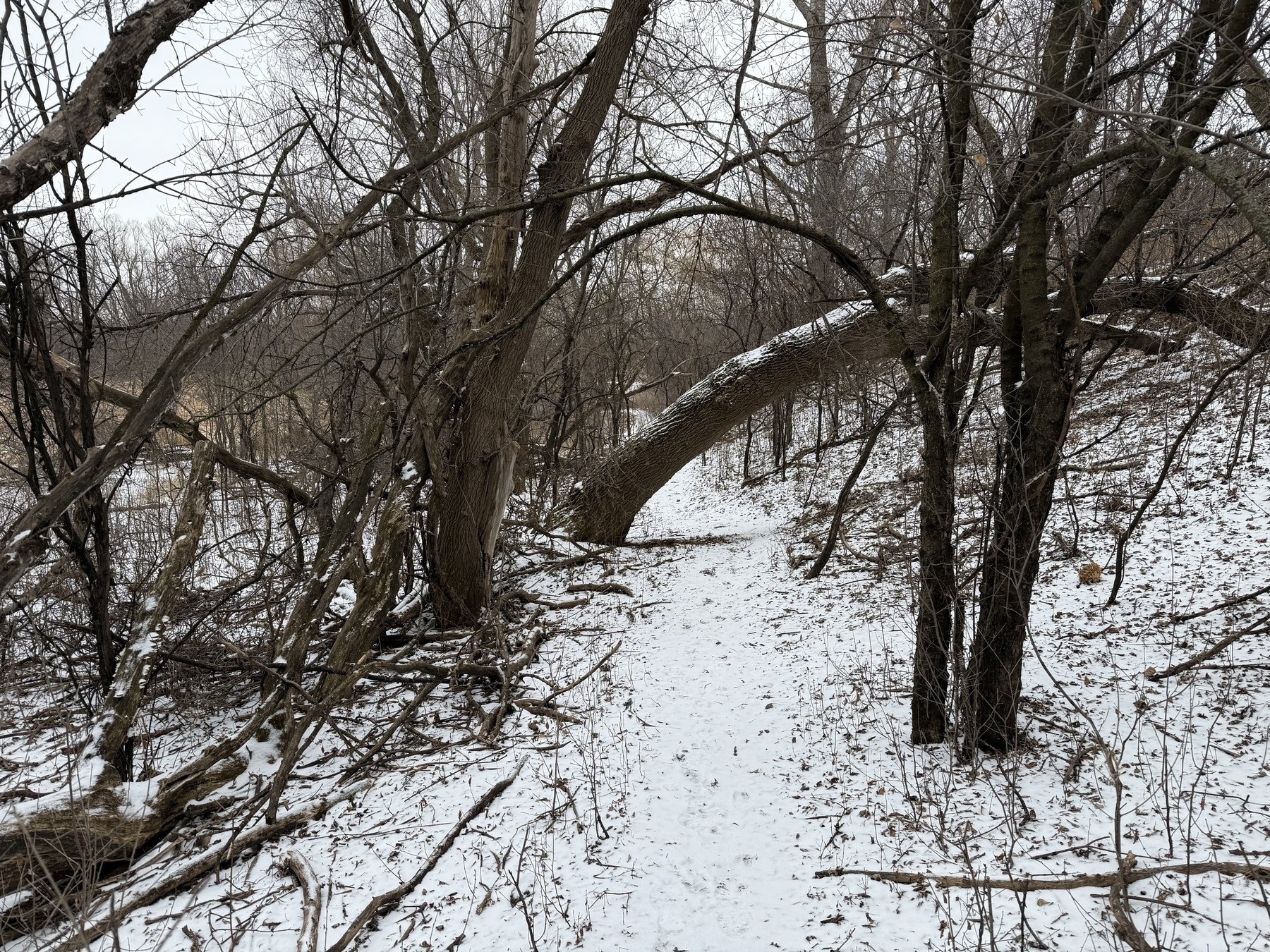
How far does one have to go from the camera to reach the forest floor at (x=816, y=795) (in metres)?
2.76

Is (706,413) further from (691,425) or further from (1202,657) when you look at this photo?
(1202,657)

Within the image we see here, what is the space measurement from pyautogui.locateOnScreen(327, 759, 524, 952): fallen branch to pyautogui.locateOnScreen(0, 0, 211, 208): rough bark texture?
125 inches

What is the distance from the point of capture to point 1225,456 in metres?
6.64

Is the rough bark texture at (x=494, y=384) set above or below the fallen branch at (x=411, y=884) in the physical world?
above

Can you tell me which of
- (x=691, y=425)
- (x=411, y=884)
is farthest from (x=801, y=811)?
(x=691, y=425)

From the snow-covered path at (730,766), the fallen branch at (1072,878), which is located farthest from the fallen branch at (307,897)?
the fallen branch at (1072,878)

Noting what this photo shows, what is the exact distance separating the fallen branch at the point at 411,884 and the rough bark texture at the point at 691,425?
5779 millimetres

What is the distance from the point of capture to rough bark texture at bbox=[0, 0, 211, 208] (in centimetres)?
270

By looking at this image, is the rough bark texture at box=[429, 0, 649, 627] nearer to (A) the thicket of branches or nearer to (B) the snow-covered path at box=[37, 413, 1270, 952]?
(A) the thicket of branches

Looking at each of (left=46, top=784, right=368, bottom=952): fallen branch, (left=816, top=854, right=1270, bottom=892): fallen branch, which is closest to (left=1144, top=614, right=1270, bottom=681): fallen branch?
(left=816, top=854, right=1270, bottom=892): fallen branch

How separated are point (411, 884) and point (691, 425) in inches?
275

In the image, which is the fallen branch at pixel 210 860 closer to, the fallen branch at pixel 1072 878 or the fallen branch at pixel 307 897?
the fallen branch at pixel 307 897

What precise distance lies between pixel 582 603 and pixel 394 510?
7.81ft

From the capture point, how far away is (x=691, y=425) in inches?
370
